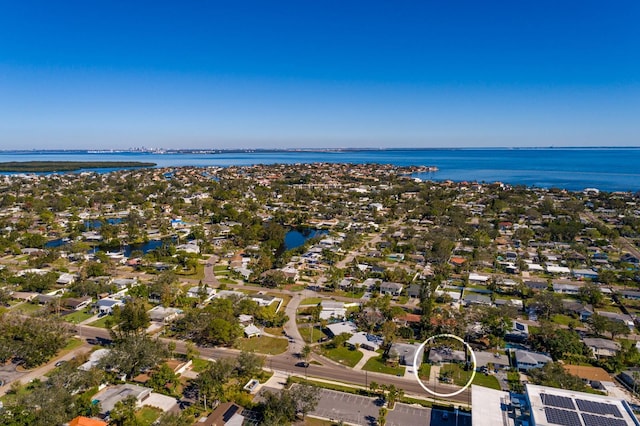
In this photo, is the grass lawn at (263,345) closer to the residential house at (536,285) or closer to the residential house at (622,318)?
the residential house at (622,318)

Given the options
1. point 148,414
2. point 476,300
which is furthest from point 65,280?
point 476,300

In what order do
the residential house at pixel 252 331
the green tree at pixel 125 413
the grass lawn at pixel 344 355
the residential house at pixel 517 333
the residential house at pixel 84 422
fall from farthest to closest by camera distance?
the residential house at pixel 252 331, the residential house at pixel 517 333, the grass lawn at pixel 344 355, the green tree at pixel 125 413, the residential house at pixel 84 422

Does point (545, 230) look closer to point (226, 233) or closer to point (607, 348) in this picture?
point (607, 348)

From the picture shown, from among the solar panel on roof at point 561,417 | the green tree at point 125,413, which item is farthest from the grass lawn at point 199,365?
the solar panel on roof at point 561,417

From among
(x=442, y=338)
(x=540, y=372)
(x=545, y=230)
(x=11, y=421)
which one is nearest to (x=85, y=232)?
(x=11, y=421)

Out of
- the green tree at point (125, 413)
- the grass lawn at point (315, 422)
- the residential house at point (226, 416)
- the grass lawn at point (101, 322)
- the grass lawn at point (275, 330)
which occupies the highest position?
the green tree at point (125, 413)

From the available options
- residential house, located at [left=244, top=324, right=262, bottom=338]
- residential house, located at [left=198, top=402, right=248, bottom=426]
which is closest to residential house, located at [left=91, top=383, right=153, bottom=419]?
residential house, located at [left=198, top=402, right=248, bottom=426]

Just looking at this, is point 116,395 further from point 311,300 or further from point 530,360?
point 530,360
